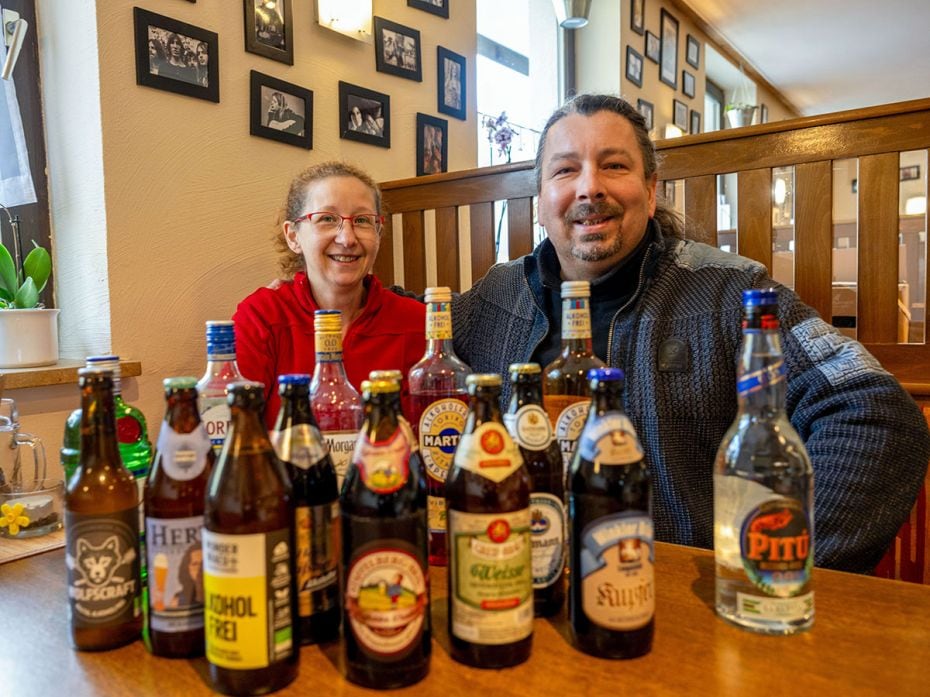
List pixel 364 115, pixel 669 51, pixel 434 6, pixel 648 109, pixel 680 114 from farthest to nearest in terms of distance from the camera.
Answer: pixel 680 114 → pixel 669 51 → pixel 648 109 → pixel 434 6 → pixel 364 115

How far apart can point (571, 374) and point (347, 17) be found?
2093mm

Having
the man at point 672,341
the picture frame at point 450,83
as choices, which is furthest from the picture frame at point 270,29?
the man at point 672,341

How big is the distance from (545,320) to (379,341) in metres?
0.46

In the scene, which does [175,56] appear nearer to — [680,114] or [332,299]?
[332,299]

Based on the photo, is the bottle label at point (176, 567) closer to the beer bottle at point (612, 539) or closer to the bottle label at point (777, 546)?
the beer bottle at point (612, 539)

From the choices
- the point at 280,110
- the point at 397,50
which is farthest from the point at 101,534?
the point at 397,50

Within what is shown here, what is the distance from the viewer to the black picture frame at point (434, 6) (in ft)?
9.03

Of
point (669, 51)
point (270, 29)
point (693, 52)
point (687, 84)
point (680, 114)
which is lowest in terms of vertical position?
point (270, 29)

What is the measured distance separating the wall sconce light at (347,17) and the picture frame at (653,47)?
2.54 metres

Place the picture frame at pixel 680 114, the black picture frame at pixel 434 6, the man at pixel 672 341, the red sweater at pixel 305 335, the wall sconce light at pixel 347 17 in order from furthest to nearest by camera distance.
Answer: the picture frame at pixel 680 114 < the black picture frame at pixel 434 6 < the wall sconce light at pixel 347 17 < the red sweater at pixel 305 335 < the man at pixel 672 341

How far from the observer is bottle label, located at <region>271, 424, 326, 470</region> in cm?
62

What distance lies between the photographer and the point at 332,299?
1.74 metres

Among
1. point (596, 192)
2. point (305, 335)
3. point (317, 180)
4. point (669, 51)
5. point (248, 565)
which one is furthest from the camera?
point (669, 51)

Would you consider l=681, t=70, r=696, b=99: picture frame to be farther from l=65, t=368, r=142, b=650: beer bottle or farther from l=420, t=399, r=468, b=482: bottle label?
l=65, t=368, r=142, b=650: beer bottle
